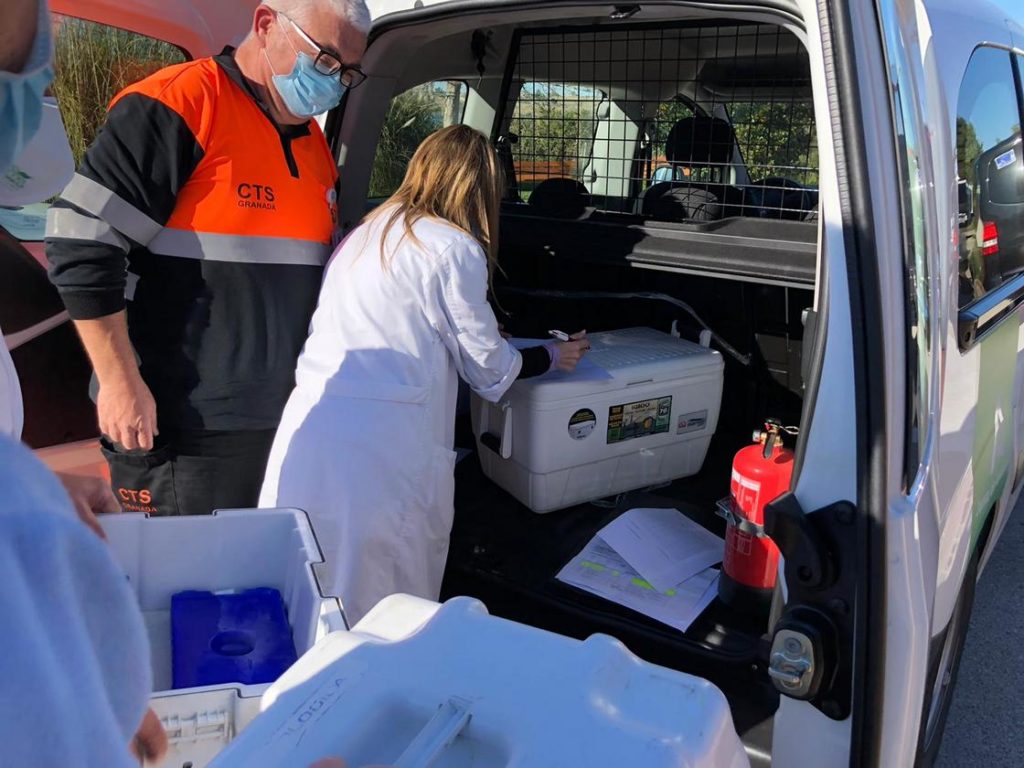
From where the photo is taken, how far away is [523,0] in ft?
5.98

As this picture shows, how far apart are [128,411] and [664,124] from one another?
5.93 feet

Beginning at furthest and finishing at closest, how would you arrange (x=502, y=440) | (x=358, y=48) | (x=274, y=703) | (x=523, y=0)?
(x=502, y=440) < (x=358, y=48) < (x=523, y=0) < (x=274, y=703)

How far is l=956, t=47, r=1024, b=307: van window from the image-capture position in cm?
171

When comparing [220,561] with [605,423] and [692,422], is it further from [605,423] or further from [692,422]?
[692,422]

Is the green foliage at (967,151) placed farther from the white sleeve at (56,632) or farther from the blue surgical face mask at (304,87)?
the white sleeve at (56,632)

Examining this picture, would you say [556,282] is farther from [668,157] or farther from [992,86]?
[992,86]

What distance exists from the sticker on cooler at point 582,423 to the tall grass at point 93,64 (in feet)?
4.71

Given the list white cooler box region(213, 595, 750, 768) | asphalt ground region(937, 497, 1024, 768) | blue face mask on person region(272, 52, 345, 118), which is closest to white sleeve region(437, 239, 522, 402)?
blue face mask on person region(272, 52, 345, 118)

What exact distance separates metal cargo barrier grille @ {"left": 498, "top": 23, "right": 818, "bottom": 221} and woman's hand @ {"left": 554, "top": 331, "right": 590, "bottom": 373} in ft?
1.69

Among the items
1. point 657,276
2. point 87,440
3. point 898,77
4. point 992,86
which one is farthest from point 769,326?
point 87,440

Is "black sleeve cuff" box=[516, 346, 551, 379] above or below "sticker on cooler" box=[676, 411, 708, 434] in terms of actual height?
above

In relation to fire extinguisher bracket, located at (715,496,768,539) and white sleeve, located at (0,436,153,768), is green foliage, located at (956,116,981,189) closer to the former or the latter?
fire extinguisher bracket, located at (715,496,768,539)

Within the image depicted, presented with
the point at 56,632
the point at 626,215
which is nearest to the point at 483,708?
the point at 56,632

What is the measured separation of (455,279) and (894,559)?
1.10m
